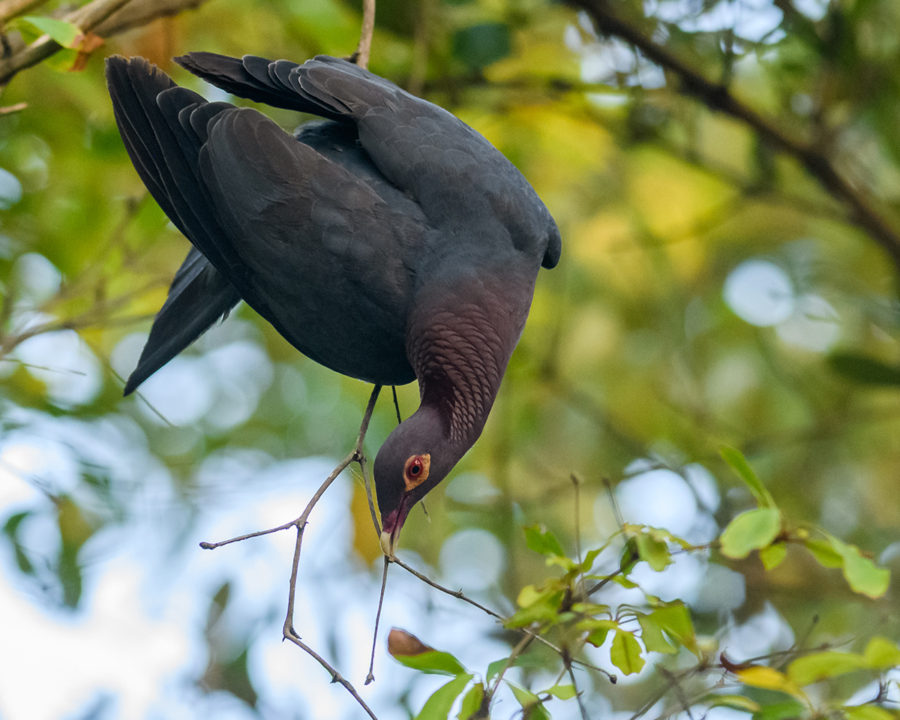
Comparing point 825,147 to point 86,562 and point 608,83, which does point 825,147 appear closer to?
point 608,83

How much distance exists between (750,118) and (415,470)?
2.49 metres

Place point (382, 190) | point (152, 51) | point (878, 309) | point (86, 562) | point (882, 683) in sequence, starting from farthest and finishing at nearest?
point (878, 309) < point (86, 562) < point (152, 51) < point (382, 190) < point (882, 683)

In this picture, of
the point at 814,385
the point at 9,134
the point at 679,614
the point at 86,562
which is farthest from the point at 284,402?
the point at 679,614

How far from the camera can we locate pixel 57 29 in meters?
2.37

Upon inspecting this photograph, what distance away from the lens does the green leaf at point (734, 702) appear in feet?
5.32

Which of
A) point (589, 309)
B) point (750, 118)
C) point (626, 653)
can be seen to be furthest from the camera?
point (589, 309)

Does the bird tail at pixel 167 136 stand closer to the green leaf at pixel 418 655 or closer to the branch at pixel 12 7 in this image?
the branch at pixel 12 7

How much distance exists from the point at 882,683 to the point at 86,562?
3.50 metres

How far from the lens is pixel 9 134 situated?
12.1ft

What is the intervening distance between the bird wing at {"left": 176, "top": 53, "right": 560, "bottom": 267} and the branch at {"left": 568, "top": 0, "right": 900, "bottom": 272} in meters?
1.50

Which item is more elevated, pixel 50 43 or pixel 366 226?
pixel 50 43

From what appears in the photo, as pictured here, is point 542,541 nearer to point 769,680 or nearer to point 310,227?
point 769,680

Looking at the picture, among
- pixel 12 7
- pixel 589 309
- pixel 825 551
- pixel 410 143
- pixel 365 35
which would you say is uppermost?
pixel 12 7

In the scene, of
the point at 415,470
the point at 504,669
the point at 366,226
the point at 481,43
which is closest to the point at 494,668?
the point at 504,669
